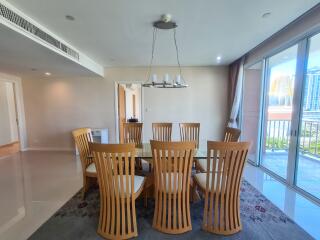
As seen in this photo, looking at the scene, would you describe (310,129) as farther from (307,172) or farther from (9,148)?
(9,148)

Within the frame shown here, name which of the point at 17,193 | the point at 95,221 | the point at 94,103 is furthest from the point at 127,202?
the point at 94,103

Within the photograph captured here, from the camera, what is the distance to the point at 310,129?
286cm

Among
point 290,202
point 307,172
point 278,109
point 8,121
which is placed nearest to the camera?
point 290,202

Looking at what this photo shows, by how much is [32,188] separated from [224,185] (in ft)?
9.67

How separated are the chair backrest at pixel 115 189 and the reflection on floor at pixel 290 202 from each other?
6.17ft

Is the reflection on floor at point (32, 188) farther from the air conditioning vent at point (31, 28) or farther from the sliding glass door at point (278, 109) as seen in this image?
the sliding glass door at point (278, 109)

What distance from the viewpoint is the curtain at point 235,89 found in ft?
14.2

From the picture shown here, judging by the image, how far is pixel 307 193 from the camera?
2.59 metres

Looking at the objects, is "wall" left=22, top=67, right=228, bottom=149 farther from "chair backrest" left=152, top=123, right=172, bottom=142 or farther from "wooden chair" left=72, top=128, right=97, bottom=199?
"wooden chair" left=72, top=128, right=97, bottom=199

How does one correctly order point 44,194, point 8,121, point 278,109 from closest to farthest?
point 44,194 → point 278,109 → point 8,121

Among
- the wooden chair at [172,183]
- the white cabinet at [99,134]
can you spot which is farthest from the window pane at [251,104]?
the white cabinet at [99,134]

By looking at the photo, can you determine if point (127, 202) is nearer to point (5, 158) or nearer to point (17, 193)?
point (17, 193)

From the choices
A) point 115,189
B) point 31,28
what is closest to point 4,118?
point 31,28

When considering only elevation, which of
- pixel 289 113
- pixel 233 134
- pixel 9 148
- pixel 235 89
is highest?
pixel 235 89
